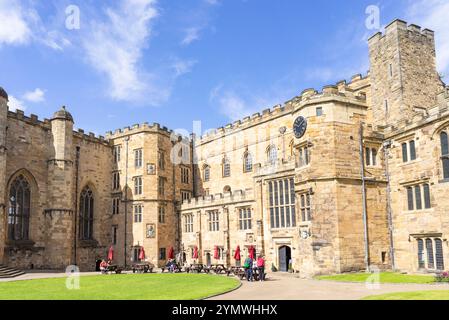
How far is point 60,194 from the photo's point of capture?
3675 centimetres

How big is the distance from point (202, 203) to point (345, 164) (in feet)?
58.1

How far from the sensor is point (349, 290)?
17938 millimetres

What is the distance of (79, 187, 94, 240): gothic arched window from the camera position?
1635 inches

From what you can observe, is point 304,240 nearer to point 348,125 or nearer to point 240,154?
point 348,125

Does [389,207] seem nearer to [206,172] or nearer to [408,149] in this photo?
[408,149]

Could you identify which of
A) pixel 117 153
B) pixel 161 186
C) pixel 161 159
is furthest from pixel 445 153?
pixel 117 153

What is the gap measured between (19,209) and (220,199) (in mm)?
16964

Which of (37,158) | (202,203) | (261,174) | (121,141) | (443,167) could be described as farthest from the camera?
(121,141)

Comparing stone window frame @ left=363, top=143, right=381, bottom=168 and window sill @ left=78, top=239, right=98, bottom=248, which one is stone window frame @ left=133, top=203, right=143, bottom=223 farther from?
A: stone window frame @ left=363, top=143, right=381, bottom=168

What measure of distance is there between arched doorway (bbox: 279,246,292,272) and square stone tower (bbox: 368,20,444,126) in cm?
1141

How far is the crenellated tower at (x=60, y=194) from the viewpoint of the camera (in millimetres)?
35719

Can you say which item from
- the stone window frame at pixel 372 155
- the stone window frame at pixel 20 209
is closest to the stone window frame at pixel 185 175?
the stone window frame at pixel 20 209

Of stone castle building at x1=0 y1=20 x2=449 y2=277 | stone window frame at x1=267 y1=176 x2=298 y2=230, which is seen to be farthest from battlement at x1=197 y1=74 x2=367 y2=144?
stone window frame at x1=267 y1=176 x2=298 y2=230

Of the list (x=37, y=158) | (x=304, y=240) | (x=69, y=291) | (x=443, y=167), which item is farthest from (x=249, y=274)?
(x=37, y=158)
